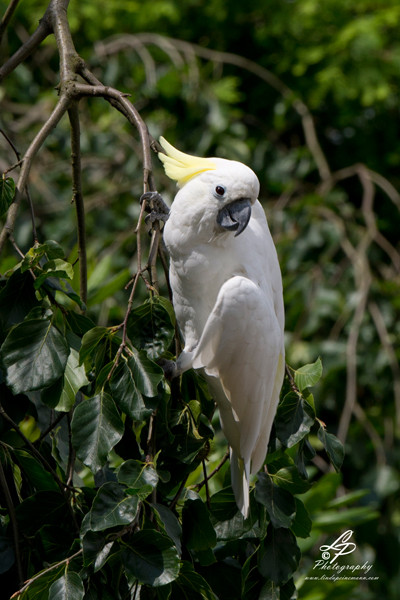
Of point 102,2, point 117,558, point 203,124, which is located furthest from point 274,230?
point 117,558

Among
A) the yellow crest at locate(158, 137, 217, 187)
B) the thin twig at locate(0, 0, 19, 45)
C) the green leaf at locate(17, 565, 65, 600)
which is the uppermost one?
the thin twig at locate(0, 0, 19, 45)

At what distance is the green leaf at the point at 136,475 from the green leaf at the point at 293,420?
22cm

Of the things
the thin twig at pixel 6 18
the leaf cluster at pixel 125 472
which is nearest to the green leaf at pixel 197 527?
the leaf cluster at pixel 125 472

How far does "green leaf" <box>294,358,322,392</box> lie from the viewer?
43.4 inches

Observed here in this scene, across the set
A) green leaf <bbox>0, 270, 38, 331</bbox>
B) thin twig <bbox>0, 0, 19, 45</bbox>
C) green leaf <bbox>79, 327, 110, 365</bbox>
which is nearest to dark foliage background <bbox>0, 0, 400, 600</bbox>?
green leaf <bbox>0, 270, 38, 331</bbox>

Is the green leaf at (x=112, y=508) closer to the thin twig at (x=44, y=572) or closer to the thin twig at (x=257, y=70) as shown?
the thin twig at (x=44, y=572)

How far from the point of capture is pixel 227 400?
1292 mm

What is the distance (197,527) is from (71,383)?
11.0 inches

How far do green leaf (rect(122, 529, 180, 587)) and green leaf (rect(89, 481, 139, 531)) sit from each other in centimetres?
4

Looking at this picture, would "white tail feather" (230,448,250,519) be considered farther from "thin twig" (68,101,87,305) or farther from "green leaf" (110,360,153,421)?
"thin twig" (68,101,87,305)

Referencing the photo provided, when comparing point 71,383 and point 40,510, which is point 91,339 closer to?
point 71,383

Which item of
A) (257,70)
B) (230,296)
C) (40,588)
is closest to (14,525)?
(40,588)

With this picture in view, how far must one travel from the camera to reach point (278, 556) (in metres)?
1.07

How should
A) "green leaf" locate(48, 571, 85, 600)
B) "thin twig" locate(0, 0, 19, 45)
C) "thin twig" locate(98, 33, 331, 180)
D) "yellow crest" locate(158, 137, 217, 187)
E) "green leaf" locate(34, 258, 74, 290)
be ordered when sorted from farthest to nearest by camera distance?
"thin twig" locate(98, 33, 331, 180) → "thin twig" locate(0, 0, 19, 45) → "yellow crest" locate(158, 137, 217, 187) → "green leaf" locate(34, 258, 74, 290) → "green leaf" locate(48, 571, 85, 600)
